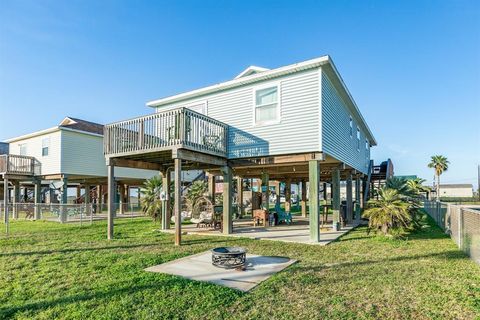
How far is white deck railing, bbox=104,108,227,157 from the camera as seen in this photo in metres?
9.01

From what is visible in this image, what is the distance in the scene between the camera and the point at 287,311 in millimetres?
3785

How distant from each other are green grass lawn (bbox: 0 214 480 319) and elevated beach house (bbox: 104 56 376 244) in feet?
8.32

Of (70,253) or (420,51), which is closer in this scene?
(70,253)

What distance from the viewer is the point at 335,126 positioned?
36.4ft

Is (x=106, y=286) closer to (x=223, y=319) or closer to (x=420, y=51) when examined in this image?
(x=223, y=319)

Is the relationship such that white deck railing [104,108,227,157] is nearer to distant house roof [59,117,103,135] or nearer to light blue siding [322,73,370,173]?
light blue siding [322,73,370,173]

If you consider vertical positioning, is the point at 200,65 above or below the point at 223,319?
above

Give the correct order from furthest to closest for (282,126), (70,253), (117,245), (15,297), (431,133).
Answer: (431,133), (282,126), (117,245), (70,253), (15,297)

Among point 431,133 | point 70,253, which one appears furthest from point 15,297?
point 431,133

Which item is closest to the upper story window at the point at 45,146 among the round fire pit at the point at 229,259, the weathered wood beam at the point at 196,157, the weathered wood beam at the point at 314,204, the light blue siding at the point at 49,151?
the light blue siding at the point at 49,151

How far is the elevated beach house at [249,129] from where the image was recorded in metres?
9.22

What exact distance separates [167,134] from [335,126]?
6327 mm

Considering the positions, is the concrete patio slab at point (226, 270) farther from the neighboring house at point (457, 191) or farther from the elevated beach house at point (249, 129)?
the neighboring house at point (457, 191)

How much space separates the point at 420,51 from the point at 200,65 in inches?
481
